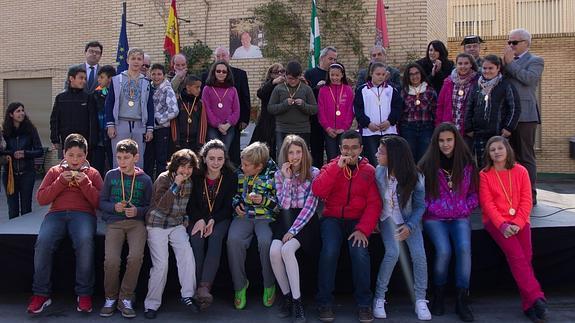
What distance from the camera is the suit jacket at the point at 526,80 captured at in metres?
5.48

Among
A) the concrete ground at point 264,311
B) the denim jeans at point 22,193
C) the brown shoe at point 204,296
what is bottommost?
the concrete ground at point 264,311

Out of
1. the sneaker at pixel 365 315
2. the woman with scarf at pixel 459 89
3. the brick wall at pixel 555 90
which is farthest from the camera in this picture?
the brick wall at pixel 555 90

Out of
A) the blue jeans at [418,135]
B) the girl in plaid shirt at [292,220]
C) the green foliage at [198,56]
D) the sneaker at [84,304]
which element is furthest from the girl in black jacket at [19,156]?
the green foliage at [198,56]

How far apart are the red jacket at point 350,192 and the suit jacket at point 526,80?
79.4 inches

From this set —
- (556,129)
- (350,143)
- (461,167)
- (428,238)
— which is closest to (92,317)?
(350,143)

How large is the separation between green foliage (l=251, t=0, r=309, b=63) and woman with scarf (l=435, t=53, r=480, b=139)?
6.83m

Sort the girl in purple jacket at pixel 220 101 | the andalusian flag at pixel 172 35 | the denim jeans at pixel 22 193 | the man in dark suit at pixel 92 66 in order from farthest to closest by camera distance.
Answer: the andalusian flag at pixel 172 35 < the denim jeans at pixel 22 193 < the man in dark suit at pixel 92 66 < the girl in purple jacket at pixel 220 101

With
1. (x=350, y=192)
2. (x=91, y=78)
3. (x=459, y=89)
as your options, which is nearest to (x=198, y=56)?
(x=91, y=78)

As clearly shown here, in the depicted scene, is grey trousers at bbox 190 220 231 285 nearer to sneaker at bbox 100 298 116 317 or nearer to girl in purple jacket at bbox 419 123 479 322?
sneaker at bbox 100 298 116 317

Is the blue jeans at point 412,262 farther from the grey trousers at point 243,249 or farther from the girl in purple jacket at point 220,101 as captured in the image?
the girl in purple jacket at point 220,101

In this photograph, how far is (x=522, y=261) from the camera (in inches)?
172

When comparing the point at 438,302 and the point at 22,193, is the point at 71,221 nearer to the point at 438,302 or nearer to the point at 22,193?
the point at 22,193

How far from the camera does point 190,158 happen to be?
4.60m

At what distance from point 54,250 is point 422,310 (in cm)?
307
